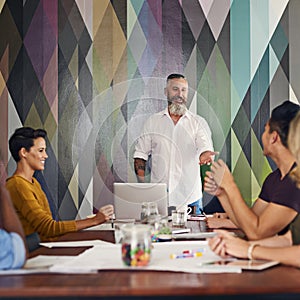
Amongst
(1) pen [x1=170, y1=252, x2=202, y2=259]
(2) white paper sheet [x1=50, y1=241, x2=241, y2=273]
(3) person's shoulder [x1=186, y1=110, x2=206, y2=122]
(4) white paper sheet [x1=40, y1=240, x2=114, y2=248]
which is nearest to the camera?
(2) white paper sheet [x1=50, y1=241, x2=241, y2=273]

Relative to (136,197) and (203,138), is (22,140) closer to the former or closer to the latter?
(136,197)

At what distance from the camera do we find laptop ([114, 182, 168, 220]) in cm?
369

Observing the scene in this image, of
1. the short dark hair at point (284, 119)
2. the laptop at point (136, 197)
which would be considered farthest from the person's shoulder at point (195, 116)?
the short dark hair at point (284, 119)

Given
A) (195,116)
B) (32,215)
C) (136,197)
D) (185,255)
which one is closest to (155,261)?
(185,255)

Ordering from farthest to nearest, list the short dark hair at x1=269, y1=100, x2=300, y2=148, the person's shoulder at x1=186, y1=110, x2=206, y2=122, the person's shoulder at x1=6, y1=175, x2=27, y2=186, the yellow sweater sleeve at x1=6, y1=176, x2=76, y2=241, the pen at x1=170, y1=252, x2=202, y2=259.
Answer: the person's shoulder at x1=186, y1=110, x2=206, y2=122 < the person's shoulder at x1=6, y1=175, x2=27, y2=186 < the yellow sweater sleeve at x1=6, y1=176, x2=76, y2=241 < the short dark hair at x1=269, y1=100, x2=300, y2=148 < the pen at x1=170, y1=252, x2=202, y2=259

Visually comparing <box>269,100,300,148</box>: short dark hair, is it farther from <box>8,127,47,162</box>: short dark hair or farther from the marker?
<box>8,127,47,162</box>: short dark hair

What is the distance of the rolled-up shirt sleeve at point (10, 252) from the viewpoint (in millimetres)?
1995

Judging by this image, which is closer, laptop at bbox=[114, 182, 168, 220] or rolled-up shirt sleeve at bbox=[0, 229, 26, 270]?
rolled-up shirt sleeve at bbox=[0, 229, 26, 270]

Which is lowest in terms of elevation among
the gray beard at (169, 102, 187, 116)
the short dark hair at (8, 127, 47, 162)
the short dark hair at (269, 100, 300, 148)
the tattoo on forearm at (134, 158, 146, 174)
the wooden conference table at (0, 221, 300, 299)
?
the wooden conference table at (0, 221, 300, 299)

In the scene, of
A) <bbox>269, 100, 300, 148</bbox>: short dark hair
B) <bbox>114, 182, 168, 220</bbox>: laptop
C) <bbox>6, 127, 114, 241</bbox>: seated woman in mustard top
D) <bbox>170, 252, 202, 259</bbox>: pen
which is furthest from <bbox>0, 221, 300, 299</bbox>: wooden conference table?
<bbox>114, 182, 168, 220</bbox>: laptop

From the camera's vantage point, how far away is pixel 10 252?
2010 mm

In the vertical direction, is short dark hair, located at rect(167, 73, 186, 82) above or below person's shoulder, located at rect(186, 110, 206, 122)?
above

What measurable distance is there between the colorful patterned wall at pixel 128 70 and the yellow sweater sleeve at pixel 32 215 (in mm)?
1812

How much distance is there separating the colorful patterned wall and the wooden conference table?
3.33 meters
